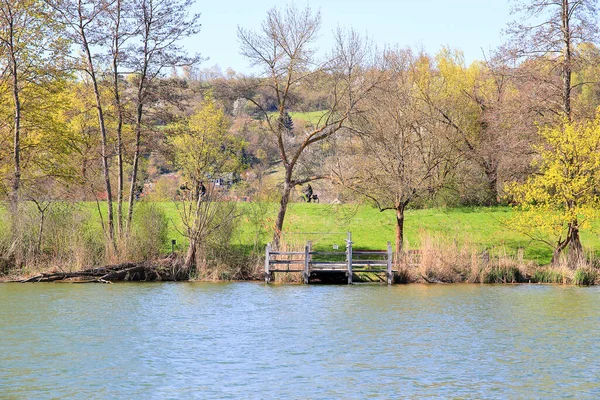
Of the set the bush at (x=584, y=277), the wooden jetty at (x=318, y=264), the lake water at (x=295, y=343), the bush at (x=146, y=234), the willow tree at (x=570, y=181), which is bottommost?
the lake water at (x=295, y=343)

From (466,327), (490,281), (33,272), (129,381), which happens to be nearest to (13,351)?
(129,381)

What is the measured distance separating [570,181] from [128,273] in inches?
712

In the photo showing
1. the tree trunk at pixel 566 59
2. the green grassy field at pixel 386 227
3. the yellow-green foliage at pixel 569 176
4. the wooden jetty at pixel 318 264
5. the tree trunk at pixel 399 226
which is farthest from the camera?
the green grassy field at pixel 386 227

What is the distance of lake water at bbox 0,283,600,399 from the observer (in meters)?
14.7

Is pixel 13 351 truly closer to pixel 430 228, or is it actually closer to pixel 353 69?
pixel 353 69

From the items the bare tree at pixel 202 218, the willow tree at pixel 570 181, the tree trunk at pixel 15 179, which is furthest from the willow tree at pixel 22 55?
the willow tree at pixel 570 181

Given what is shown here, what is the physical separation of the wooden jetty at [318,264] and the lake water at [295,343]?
2151 millimetres

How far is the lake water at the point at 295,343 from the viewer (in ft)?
48.2

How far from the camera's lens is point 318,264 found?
105 ft

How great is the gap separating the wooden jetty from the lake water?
7.06 feet

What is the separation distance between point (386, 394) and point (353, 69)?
71.8 feet

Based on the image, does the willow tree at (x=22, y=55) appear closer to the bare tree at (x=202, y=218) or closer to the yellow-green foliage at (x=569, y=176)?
the bare tree at (x=202, y=218)

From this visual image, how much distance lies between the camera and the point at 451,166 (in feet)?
136

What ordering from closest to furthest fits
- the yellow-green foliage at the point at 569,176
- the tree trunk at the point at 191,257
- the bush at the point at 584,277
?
the bush at the point at 584,277, the tree trunk at the point at 191,257, the yellow-green foliage at the point at 569,176
